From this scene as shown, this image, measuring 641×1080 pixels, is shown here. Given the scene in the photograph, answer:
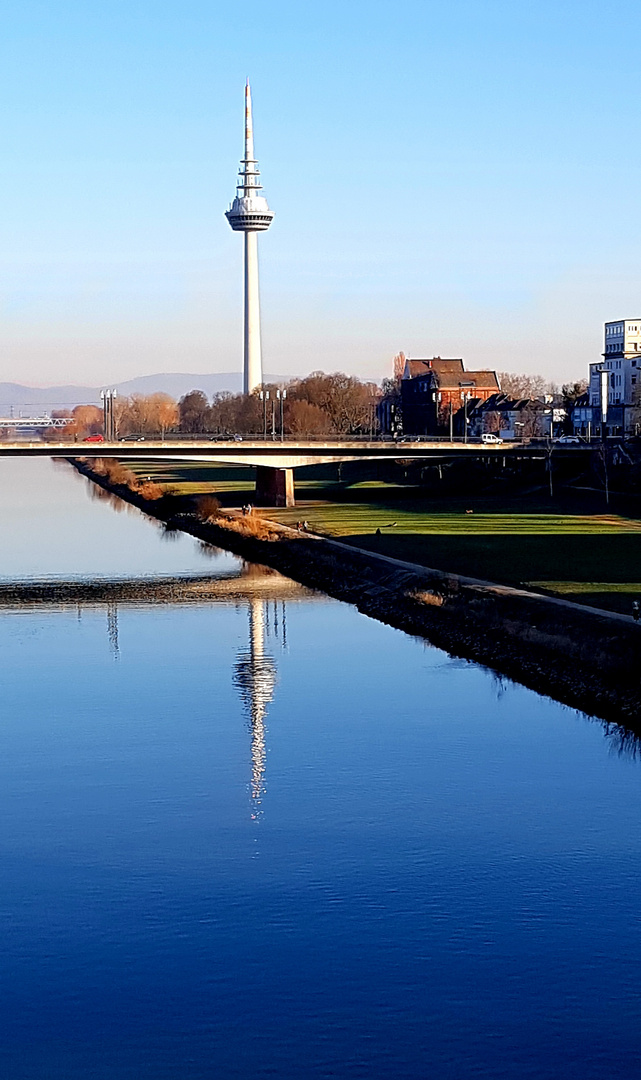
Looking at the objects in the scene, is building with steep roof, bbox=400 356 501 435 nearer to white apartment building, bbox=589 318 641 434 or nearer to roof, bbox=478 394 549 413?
roof, bbox=478 394 549 413

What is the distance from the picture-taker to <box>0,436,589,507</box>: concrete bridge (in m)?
84.6

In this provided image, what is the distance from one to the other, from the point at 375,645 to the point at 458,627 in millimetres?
2725

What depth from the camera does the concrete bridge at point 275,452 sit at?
84562 millimetres

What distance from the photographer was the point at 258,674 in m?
41.8

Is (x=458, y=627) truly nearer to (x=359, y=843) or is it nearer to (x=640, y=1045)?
(x=359, y=843)

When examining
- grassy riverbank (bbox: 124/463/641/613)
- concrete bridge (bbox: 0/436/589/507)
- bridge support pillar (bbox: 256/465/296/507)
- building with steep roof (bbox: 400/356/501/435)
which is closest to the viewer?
grassy riverbank (bbox: 124/463/641/613)

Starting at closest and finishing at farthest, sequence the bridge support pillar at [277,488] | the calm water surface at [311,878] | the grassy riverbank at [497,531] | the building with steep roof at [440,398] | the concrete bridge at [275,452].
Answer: the calm water surface at [311,878]
the grassy riverbank at [497,531]
the concrete bridge at [275,452]
the bridge support pillar at [277,488]
the building with steep roof at [440,398]

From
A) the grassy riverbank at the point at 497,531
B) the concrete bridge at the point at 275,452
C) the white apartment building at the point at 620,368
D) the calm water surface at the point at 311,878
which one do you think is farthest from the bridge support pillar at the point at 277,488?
the white apartment building at the point at 620,368

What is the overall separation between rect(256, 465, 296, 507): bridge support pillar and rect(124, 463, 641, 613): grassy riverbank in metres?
1.15

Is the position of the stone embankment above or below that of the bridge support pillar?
below

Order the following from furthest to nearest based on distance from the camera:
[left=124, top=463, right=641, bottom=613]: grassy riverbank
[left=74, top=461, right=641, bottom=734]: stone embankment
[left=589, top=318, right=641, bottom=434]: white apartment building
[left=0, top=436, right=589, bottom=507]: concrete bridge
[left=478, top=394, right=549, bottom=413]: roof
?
[left=478, top=394, right=549, bottom=413]: roof → [left=589, top=318, right=641, bottom=434]: white apartment building → [left=0, top=436, right=589, bottom=507]: concrete bridge → [left=124, top=463, right=641, bottom=613]: grassy riverbank → [left=74, top=461, right=641, bottom=734]: stone embankment

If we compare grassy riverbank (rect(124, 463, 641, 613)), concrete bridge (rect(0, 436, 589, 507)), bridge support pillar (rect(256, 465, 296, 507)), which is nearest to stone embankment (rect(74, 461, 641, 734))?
grassy riverbank (rect(124, 463, 641, 613))

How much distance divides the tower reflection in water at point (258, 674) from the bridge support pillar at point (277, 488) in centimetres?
4070

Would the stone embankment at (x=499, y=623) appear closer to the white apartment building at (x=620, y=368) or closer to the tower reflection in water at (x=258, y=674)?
the tower reflection in water at (x=258, y=674)
